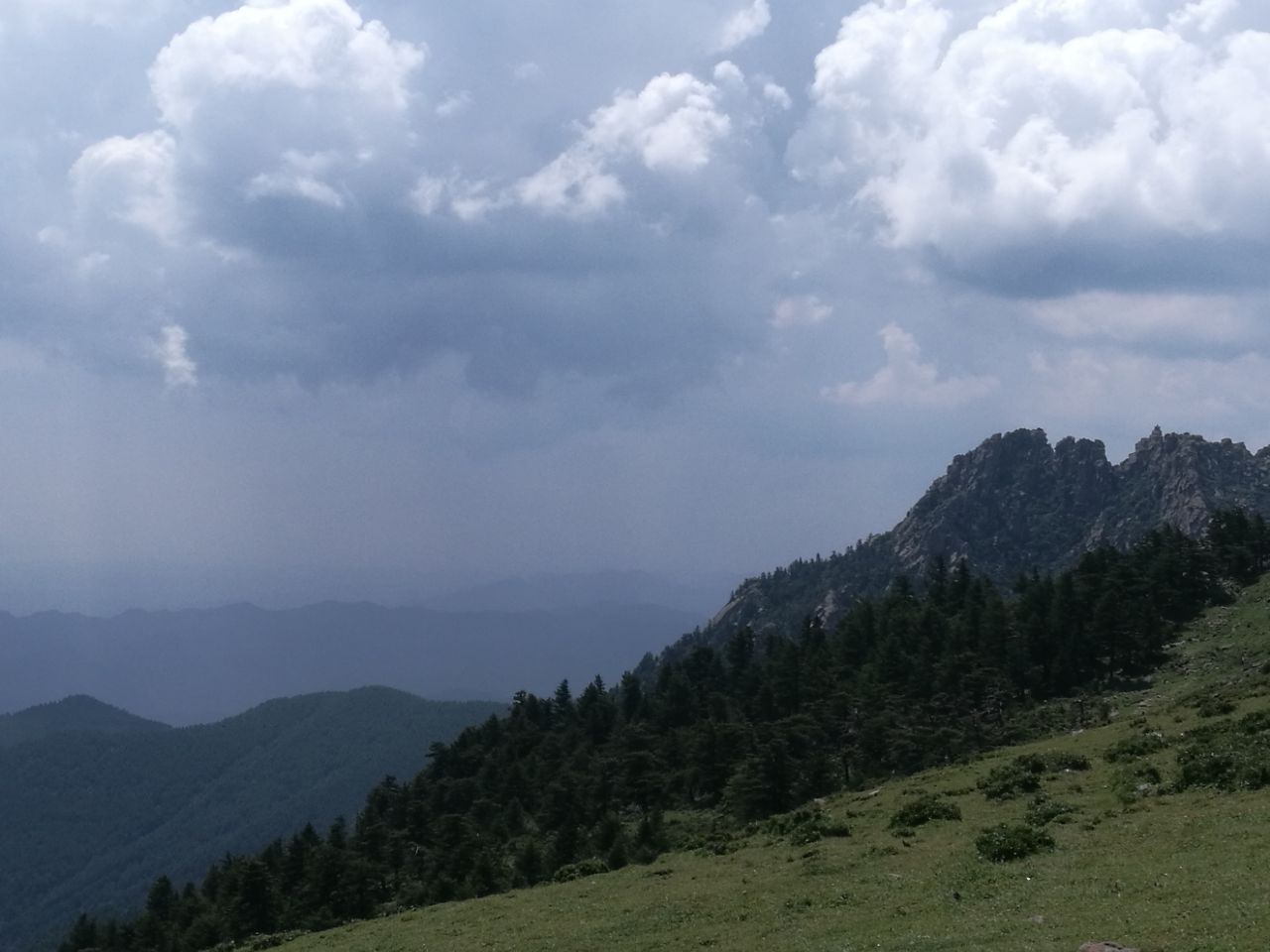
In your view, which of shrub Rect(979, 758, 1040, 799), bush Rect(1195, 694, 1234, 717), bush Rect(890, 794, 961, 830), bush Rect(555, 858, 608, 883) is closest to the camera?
bush Rect(890, 794, 961, 830)

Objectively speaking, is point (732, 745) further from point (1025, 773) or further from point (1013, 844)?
point (1013, 844)

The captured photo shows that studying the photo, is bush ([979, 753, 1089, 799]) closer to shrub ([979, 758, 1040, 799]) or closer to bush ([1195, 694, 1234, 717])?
shrub ([979, 758, 1040, 799])

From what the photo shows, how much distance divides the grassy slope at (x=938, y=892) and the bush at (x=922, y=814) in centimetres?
96

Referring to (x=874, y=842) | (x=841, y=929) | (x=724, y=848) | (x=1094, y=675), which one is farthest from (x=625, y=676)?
(x=841, y=929)

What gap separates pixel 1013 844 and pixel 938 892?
4.56m

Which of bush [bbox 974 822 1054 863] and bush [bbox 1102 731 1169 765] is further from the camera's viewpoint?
bush [bbox 1102 731 1169 765]

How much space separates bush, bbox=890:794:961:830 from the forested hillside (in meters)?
12.7

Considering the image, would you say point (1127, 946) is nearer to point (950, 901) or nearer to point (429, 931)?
point (950, 901)

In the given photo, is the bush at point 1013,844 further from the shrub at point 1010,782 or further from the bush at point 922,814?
the shrub at point 1010,782

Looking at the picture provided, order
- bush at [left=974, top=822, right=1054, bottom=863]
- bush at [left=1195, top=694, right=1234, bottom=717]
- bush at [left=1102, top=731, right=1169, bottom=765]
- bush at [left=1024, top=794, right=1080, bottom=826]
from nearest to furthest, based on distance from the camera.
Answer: bush at [left=974, top=822, right=1054, bottom=863], bush at [left=1024, top=794, right=1080, bottom=826], bush at [left=1102, top=731, right=1169, bottom=765], bush at [left=1195, top=694, right=1234, bottom=717]

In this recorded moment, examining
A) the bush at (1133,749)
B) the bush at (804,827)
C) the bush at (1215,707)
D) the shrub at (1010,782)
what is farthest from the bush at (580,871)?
the bush at (1215,707)

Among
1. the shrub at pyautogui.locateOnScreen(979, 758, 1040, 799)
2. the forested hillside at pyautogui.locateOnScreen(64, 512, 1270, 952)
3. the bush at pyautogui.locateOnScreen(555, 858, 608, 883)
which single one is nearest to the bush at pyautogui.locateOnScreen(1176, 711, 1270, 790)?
the shrub at pyautogui.locateOnScreen(979, 758, 1040, 799)

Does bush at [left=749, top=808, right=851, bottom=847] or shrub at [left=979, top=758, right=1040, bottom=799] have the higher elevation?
shrub at [left=979, top=758, right=1040, bottom=799]

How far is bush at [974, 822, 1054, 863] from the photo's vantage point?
3338cm
